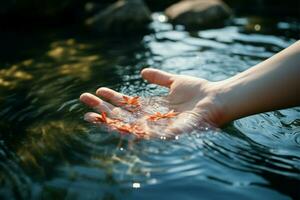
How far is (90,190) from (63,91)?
2.32m

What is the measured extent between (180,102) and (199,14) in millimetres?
5324

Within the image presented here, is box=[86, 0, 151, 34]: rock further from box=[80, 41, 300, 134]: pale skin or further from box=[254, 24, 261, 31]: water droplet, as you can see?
box=[80, 41, 300, 134]: pale skin

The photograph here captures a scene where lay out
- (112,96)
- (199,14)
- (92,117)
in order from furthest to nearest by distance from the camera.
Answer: (199,14) → (112,96) → (92,117)

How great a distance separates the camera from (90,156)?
3283mm

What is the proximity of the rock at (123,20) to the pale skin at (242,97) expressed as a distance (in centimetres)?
487

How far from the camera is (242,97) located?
3.59m

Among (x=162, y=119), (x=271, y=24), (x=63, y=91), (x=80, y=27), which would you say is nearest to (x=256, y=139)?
(x=162, y=119)

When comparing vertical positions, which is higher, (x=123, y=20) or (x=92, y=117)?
(x=123, y=20)

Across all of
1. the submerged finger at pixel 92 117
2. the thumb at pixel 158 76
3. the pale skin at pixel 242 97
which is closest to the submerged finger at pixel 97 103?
the pale skin at pixel 242 97

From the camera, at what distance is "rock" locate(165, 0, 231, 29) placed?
8688mm

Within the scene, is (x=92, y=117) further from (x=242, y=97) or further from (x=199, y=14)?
(x=199, y=14)

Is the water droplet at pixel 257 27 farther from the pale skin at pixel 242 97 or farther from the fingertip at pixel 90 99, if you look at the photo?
the fingertip at pixel 90 99

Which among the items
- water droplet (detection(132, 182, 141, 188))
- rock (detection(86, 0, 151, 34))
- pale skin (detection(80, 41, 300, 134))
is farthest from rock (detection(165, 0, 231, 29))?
water droplet (detection(132, 182, 141, 188))

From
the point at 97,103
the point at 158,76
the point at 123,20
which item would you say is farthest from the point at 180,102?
the point at 123,20
